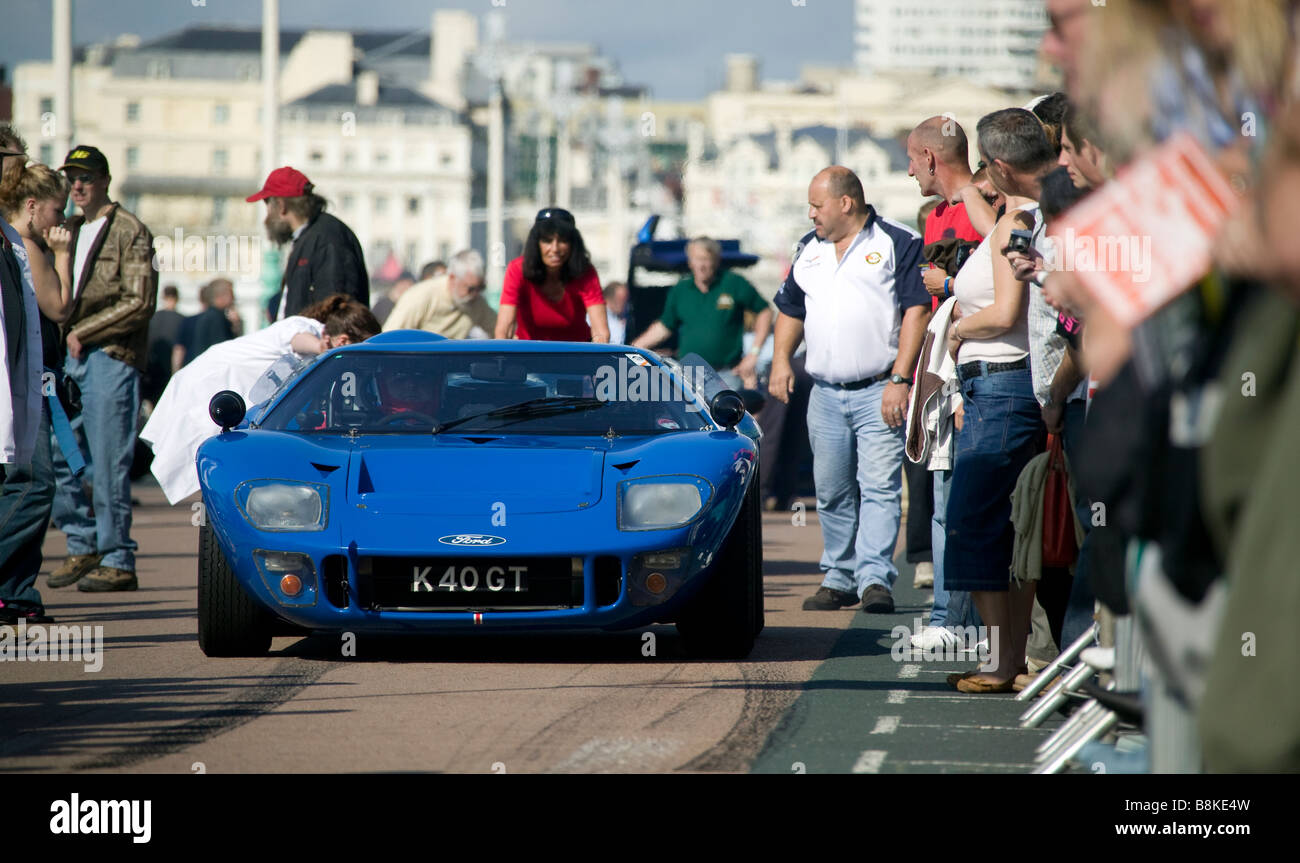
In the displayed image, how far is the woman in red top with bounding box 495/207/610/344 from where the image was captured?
9.78 meters

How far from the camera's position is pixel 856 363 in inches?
342

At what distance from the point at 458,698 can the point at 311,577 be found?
2.69ft

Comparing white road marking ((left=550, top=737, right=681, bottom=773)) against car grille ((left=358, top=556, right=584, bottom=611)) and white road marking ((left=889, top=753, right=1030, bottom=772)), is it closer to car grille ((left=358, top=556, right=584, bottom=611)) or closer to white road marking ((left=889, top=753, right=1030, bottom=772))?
white road marking ((left=889, top=753, right=1030, bottom=772))

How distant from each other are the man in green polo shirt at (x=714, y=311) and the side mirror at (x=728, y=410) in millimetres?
6566

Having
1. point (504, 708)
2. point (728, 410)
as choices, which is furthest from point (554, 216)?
point (504, 708)

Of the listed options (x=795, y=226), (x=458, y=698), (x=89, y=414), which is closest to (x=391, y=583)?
(x=458, y=698)

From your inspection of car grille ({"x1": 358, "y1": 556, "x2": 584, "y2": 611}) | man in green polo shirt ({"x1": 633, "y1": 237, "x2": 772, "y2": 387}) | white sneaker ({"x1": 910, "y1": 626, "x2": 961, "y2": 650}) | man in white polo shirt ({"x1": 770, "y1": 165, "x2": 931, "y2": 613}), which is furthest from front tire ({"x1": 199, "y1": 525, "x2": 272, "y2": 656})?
man in green polo shirt ({"x1": 633, "y1": 237, "x2": 772, "y2": 387})

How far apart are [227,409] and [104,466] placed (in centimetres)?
263

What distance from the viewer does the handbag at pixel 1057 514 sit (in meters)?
5.86

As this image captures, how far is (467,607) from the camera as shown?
20.4ft

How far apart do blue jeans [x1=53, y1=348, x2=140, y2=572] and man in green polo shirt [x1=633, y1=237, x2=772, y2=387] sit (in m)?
5.36

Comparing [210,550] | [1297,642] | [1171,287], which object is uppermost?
[1171,287]
